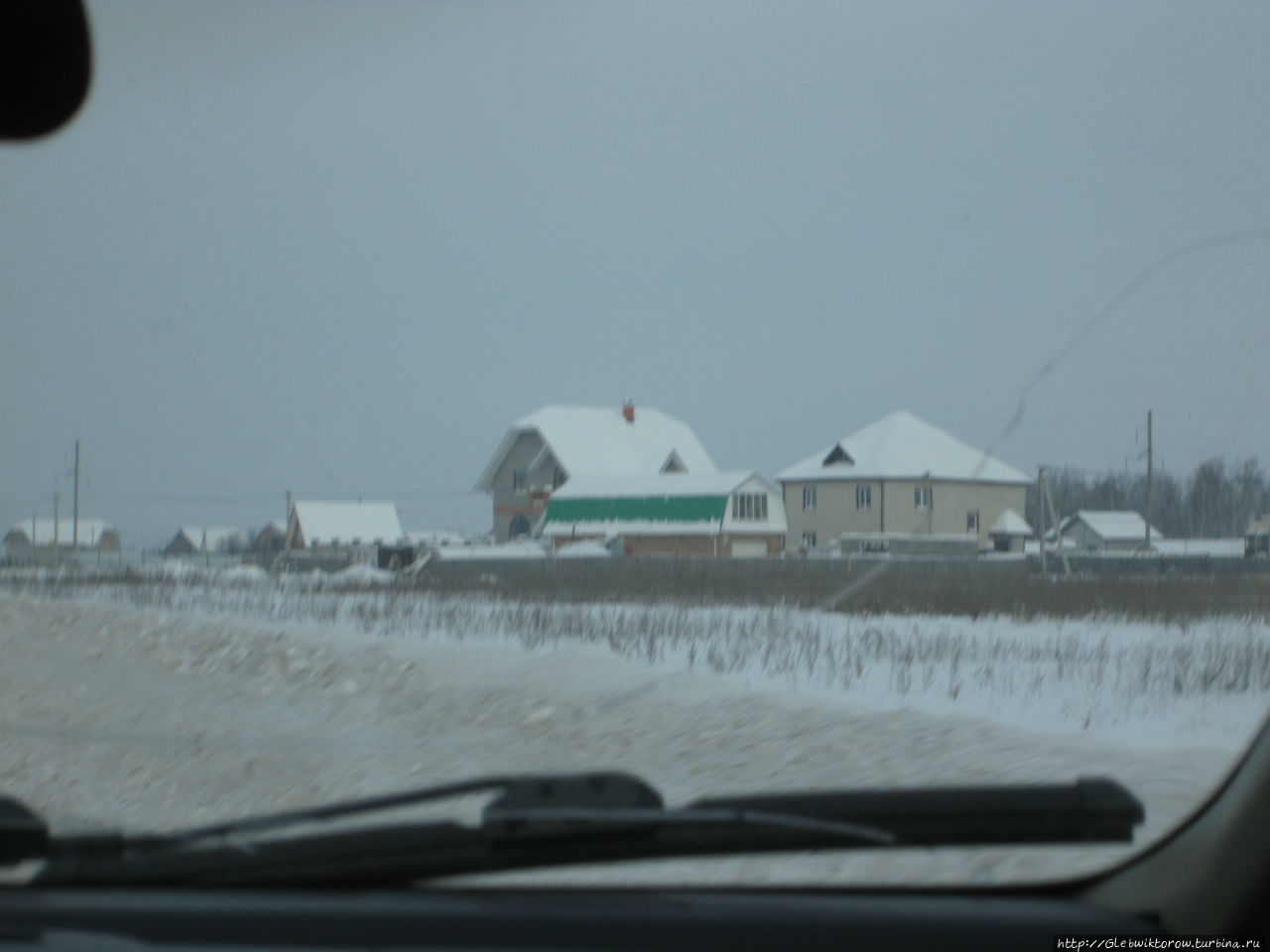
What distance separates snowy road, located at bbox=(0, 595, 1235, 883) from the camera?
2.75m

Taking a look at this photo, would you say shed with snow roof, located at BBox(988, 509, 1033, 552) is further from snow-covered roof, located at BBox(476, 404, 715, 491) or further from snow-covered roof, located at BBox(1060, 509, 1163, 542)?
snow-covered roof, located at BBox(476, 404, 715, 491)

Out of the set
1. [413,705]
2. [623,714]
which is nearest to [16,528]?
[413,705]

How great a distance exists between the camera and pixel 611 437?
131 inches

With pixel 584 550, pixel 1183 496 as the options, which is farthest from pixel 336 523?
pixel 1183 496

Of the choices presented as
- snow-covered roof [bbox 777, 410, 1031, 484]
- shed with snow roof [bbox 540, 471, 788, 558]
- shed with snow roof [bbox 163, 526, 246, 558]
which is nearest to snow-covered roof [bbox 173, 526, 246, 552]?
shed with snow roof [bbox 163, 526, 246, 558]

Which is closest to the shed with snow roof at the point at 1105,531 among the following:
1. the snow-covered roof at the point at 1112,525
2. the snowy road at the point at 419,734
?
the snow-covered roof at the point at 1112,525

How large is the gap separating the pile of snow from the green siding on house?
0.13 m

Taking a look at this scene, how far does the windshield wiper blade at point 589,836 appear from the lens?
239 cm

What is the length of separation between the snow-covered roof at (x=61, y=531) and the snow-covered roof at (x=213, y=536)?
8.8 inches

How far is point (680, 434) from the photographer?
10.9 feet

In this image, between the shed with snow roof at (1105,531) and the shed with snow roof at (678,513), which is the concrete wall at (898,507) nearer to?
the shed with snow roof at (678,513)

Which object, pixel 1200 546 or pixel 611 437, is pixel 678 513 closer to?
pixel 611 437

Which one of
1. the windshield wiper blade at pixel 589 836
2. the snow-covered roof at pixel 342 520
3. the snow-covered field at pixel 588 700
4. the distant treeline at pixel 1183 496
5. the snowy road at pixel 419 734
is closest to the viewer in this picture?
the windshield wiper blade at pixel 589 836

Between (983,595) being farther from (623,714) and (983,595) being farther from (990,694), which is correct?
(623,714)
